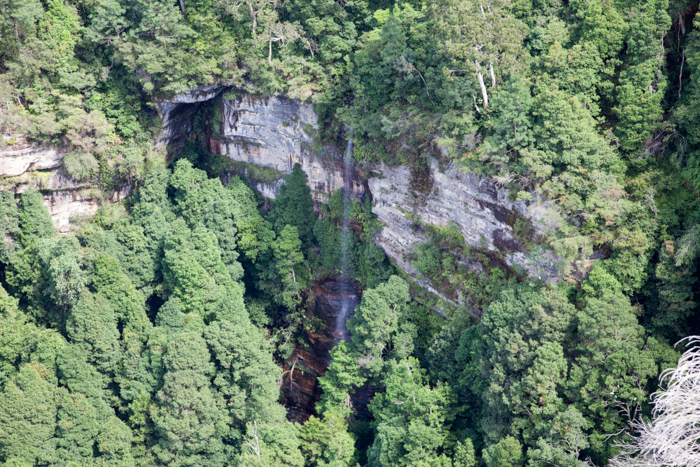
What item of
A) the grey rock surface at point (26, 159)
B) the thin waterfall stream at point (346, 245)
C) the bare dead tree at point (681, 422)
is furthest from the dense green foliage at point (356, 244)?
the bare dead tree at point (681, 422)

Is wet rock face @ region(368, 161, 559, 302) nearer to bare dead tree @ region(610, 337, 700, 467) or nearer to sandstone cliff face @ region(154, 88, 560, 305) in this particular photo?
sandstone cliff face @ region(154, 88, 560, 305)

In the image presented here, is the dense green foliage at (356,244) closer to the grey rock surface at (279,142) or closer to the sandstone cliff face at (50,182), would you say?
the sandstone cliff face at (50,182)

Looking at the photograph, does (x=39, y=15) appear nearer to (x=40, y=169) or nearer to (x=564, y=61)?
(x=40, y=169)

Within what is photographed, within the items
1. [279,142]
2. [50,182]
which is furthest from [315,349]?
[50,182]

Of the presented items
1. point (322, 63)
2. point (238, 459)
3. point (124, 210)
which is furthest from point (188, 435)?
point (322, 63)

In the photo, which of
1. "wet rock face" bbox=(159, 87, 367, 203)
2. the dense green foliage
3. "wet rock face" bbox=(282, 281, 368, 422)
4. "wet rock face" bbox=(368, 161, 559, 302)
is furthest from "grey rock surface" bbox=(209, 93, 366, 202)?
"wet rock face" bbox=(282, 281, 368, 422)

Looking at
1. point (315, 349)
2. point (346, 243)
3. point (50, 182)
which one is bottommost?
point (315, 349)

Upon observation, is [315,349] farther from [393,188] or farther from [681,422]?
[681,422]
